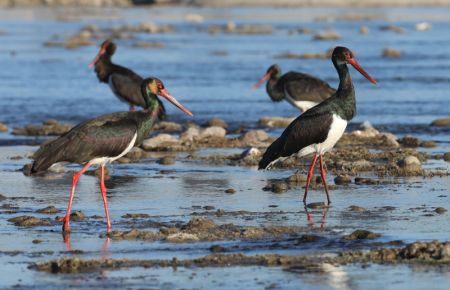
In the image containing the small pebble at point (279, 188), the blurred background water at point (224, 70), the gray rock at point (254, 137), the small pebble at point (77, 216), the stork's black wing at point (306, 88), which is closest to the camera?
the small pebble at point (77, 216)

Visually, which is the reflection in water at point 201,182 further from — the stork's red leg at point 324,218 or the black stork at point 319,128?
the stork's red leg at point 324,218

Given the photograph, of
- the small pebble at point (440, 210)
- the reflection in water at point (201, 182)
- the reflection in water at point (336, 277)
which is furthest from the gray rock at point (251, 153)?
the reflection in water at point (336, 277)

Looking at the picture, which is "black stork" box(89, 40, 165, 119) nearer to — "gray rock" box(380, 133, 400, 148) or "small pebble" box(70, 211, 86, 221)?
"gray rock" box(380, 133, 400, 148)

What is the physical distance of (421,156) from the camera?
17297 millimetres

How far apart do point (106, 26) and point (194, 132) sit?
50610 mm

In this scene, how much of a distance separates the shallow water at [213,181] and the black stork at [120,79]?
1.66 metres

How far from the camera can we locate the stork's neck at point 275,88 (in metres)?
21.7

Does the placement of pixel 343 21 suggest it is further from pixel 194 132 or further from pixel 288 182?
pixel 288 182

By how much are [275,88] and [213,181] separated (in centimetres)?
674

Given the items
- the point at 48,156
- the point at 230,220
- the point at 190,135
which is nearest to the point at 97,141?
the point at 48,156

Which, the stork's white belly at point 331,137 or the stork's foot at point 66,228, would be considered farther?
the stork's white belly at point 331,137

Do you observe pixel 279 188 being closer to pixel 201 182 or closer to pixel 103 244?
pixel 201 182

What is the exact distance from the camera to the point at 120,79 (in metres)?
22.8

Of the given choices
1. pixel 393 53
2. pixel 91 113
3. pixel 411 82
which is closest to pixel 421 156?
pixel 91 113
